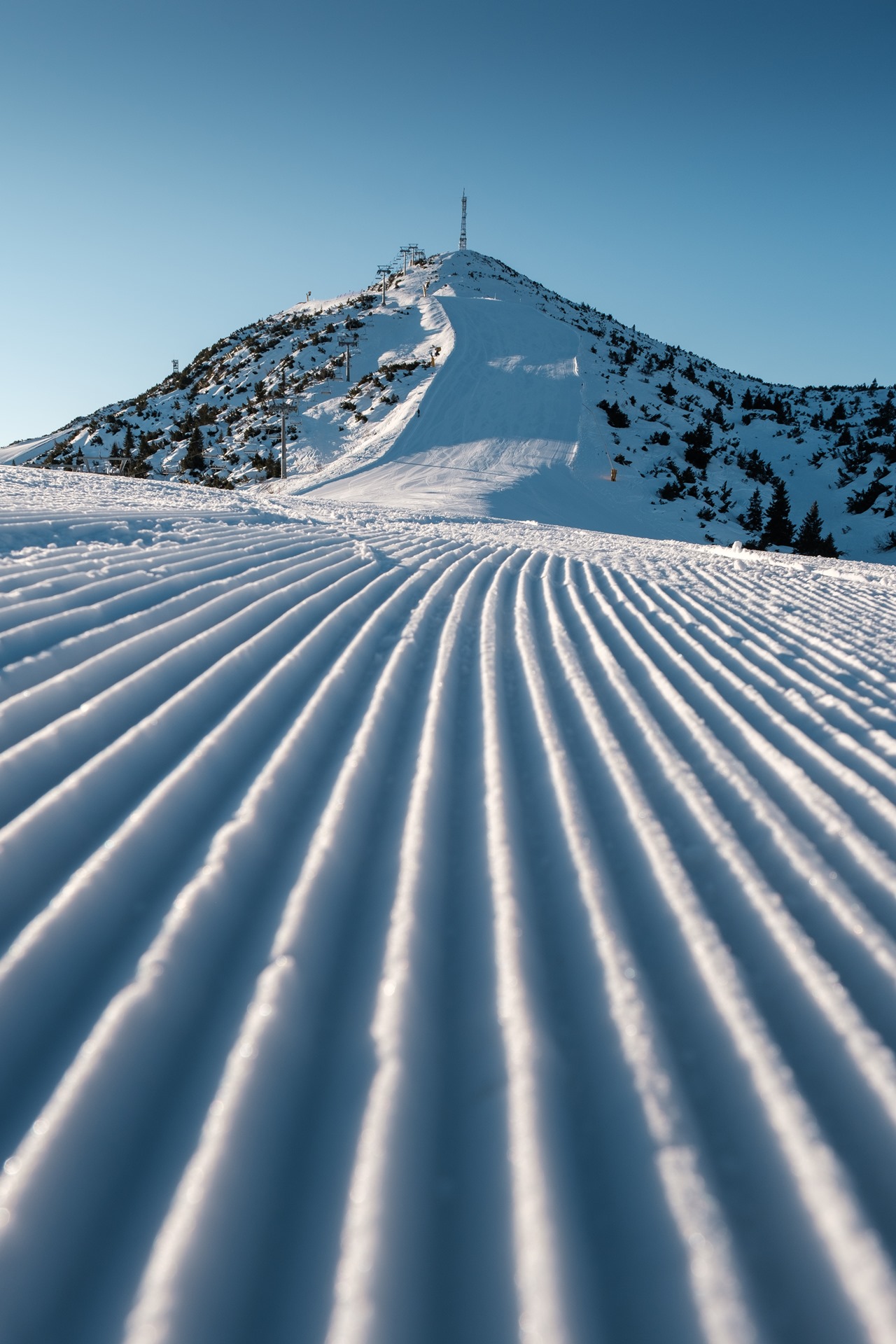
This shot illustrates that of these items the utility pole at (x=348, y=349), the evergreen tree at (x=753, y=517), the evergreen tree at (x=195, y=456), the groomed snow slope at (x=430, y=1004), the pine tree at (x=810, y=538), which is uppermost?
the utility pole at (x=348, y=349)

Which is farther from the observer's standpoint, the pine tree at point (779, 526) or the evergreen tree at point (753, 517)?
the evergreen tree at point (753, 517)

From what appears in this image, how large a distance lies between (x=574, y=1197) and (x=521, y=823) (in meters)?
1.22

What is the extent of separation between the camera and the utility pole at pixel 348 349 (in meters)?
32.6

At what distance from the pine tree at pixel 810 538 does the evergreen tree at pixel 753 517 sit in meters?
1.48

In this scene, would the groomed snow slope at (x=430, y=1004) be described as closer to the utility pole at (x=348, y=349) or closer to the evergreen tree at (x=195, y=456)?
the evergreen tree at (x=195, y=456)

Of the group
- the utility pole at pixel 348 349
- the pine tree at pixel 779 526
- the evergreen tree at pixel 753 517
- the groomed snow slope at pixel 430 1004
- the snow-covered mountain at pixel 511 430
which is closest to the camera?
the groomed snow slope at pixel 430 1004

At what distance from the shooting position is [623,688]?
366 centimetres

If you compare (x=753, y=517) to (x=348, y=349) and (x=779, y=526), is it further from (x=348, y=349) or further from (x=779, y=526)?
(x=348, y=349)

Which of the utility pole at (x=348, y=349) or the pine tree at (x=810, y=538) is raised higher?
the utility pole at (x=348, y=349)

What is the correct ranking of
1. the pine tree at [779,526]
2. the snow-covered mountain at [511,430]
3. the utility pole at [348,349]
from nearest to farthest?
the pine tree at [779,526], the snow-covered mountain at [511,430], the utility pole at [348,349]

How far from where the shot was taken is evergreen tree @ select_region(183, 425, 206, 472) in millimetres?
26891

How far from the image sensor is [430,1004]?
5.25 feet

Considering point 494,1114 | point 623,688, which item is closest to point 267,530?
point 623,688

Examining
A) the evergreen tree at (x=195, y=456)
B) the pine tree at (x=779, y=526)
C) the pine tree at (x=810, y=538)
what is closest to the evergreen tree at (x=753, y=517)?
the pine tree at (x=779, y=526)
